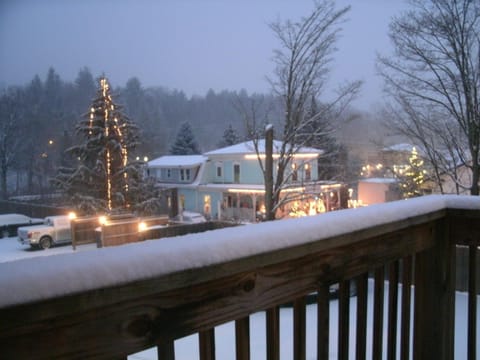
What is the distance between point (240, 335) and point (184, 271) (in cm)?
26

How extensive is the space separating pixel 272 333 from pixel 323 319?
0.21m

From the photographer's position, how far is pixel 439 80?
680 centimetres

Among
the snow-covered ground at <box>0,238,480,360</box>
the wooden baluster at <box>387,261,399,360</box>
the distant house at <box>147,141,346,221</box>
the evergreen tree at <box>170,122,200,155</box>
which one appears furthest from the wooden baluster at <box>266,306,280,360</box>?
the evergreen tree at <box>170,122,200,155</box>

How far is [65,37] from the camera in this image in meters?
28.7

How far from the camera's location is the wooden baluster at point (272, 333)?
0.94 metres

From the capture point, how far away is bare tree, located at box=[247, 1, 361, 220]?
8.07 m

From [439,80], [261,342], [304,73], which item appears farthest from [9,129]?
[261,342]

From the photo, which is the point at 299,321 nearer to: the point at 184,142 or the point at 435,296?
the point at 435,296

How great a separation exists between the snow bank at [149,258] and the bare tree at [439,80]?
6.62m

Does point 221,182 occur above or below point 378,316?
below

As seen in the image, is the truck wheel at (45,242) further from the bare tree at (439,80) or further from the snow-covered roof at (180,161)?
the bare tree at (439,80)

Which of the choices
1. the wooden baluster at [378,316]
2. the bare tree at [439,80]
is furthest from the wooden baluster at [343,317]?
the bare tree at [439,80]

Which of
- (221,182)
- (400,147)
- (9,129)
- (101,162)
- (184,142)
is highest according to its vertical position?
(9,129)

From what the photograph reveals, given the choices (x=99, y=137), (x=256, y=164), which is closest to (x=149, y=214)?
Result: (x=99, y=137)
